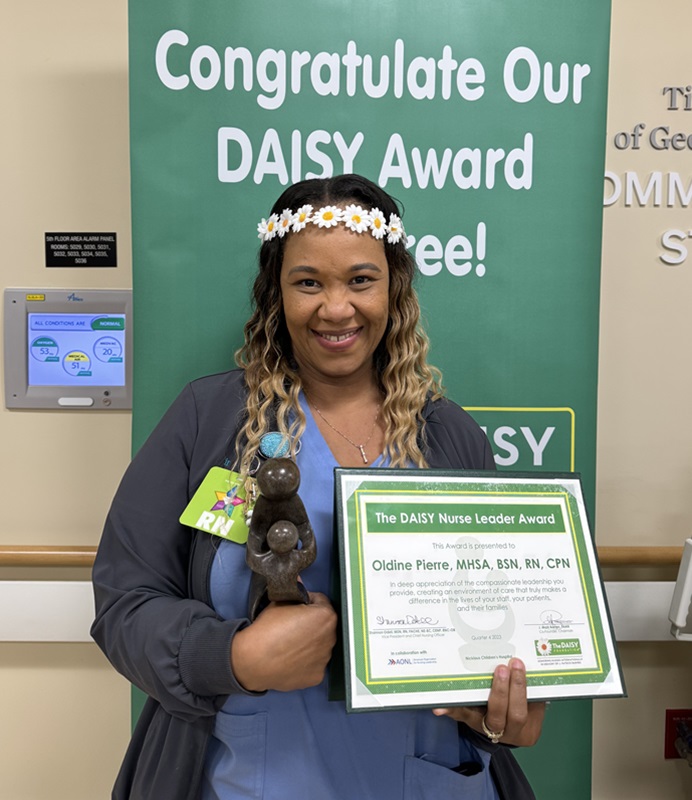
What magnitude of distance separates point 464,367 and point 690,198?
0.85m

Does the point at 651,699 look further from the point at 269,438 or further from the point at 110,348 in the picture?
the point at 110,348

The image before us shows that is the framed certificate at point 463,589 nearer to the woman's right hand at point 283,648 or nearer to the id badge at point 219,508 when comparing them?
the woman's right hand at point 283,648

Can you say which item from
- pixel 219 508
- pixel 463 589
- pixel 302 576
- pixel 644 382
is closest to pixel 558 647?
pixel 463 589

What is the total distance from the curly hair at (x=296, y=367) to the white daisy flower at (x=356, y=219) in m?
0.03

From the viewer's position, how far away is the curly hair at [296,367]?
118 centimetres

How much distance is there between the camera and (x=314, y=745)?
1.09 metres

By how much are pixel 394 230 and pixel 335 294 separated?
17 centimetres

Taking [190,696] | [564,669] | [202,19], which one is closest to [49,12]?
[202,19]

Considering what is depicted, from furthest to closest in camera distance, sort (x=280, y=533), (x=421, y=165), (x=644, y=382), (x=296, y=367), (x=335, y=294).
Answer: (x=644, y=382)
(x=421, y=165)
(x=296, y=367)
(x=335, y=294)
(x=280, y=533)

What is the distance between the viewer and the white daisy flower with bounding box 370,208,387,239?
3.82 ft

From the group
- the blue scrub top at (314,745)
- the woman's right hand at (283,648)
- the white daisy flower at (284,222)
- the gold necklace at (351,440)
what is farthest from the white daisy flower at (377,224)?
the woman's right hand at (283,648)

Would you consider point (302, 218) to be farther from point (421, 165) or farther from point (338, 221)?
point (421, 165)

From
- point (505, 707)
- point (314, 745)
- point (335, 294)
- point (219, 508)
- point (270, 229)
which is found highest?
point (270, 229)

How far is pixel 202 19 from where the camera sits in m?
1.45
